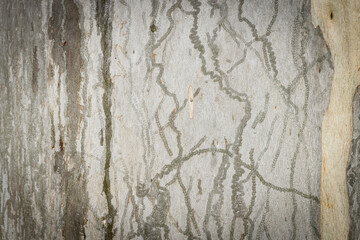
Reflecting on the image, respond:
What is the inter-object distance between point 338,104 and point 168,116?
0.24 metres

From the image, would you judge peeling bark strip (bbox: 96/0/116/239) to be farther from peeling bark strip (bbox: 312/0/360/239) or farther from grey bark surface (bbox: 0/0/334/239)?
peeling bark strip (bbox: 312/0/360/239)

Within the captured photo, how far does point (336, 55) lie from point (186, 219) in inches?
12.2

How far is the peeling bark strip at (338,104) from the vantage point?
0.37 metres

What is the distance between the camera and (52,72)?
367 mm

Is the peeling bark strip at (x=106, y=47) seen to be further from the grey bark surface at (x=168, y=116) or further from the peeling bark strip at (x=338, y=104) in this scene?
the peeling bark strip at (x=338, y=104)

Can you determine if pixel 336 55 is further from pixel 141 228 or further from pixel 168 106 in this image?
pixel 141 228

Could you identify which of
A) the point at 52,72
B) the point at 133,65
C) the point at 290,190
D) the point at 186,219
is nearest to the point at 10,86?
the point at 52,72

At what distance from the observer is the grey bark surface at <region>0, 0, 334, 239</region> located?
361mm

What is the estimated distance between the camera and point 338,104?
0.37 meters

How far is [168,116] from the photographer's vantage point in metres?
0.37

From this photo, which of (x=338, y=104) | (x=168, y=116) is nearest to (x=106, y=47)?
(x=168, y=116)

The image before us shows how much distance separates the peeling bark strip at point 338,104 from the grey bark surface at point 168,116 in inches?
0.5

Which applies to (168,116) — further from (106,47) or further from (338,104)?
(338,104)

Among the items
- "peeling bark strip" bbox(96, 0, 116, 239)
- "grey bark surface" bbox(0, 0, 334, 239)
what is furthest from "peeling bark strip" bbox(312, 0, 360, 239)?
"peeling bark strip" bbox(96, 0, 116, 239)
